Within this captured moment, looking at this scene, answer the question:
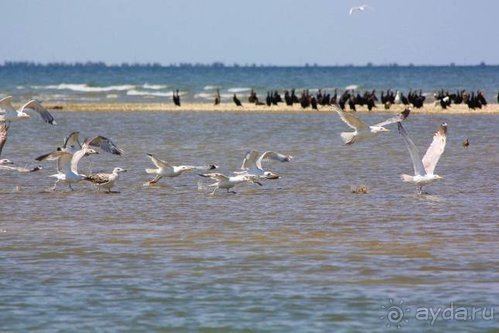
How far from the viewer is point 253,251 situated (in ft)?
45.7

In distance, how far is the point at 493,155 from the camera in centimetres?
2809

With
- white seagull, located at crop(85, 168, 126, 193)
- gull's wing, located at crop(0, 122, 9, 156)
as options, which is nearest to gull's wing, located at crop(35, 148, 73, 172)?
white seagull, located at crop(85, 168, 126, 193)

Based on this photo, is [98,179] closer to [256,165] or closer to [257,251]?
[256,165]

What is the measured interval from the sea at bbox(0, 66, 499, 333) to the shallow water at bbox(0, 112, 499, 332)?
25 mm

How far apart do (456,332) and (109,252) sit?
4.88m

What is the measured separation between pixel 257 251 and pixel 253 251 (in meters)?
0.04

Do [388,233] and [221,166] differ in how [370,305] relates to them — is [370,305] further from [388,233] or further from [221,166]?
[221,166]

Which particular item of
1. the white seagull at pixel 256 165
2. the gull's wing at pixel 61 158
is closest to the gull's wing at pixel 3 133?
the gull's wing at pixel 61 158

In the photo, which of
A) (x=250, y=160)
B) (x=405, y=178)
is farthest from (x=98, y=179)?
(x=405, y=178)

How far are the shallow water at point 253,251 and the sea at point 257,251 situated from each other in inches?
1.0

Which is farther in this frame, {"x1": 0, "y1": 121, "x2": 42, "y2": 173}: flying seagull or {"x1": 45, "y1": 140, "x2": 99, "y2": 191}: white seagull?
{"x1": 0, "y1": 121, "x2": 42, "y2": 173}: flying seagull

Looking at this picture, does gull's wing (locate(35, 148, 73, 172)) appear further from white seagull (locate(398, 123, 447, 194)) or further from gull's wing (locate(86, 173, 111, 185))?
white seagull (locate(398, 123, 447, 194))

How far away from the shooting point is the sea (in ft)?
35.1

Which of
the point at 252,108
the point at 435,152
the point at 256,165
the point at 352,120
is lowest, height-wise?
the point at 252,108
